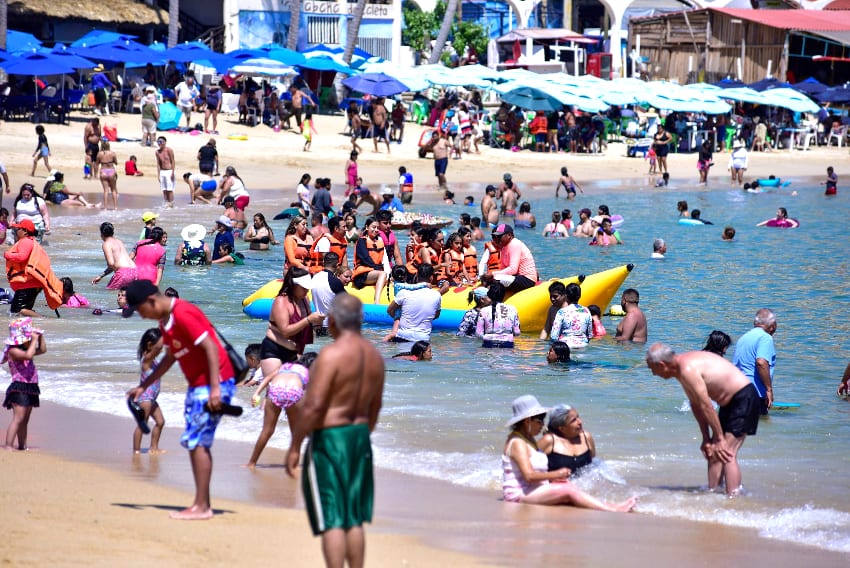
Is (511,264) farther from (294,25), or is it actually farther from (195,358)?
(294,25)

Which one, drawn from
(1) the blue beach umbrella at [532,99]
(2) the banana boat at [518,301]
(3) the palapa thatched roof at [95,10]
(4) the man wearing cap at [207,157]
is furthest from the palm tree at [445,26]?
(2) the banana boat at [518,301]

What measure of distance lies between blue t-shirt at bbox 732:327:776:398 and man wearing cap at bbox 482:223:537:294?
4777mm

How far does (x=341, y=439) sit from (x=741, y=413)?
3.42m

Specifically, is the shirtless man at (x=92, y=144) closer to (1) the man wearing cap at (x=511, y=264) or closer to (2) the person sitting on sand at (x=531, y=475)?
(1) the man wearing cap at (x=511, y=264)

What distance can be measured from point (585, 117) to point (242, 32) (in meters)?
11.8

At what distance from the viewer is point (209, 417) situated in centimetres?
607

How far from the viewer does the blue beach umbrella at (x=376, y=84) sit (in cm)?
3238

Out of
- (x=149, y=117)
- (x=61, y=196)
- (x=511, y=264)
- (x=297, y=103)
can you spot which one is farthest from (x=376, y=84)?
(x=511, y=264)

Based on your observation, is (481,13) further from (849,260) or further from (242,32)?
(849,260)

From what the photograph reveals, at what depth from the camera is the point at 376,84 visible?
107ft

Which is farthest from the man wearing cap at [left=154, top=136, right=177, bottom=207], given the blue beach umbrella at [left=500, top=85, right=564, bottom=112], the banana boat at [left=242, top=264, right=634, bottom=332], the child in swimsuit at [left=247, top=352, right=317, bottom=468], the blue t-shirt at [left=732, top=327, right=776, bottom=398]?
the child in swimsuit at [left=247, top=352, right=317, bottom=468]

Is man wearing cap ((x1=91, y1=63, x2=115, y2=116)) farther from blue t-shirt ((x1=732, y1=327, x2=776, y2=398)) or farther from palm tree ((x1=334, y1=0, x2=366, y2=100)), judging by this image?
blue t-shirt ((x1=732, y1=327, x2=776, y2=398))

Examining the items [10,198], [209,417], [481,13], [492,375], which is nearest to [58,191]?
[10,198]

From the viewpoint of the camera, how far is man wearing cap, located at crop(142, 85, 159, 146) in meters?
27.8
